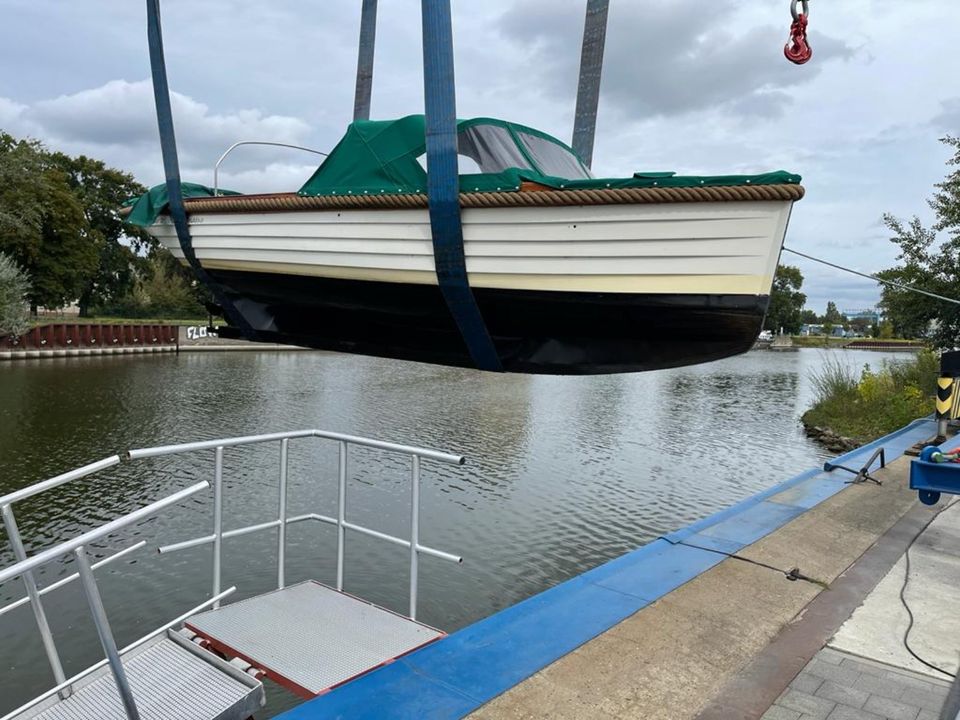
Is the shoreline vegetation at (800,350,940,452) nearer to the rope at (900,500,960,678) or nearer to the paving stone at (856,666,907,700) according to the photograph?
the rope at (900,500,960,678)

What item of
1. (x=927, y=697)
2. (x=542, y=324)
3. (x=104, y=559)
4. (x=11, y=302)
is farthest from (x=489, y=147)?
(x=11, y=302)

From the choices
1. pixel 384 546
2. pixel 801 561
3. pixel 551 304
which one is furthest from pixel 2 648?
pixel 801 561

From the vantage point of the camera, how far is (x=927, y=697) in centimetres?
330

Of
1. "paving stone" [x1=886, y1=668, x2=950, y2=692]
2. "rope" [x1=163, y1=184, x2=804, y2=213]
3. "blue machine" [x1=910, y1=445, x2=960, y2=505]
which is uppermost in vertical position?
"rope" [x1=163, y1=184, x2=804, y2=213]

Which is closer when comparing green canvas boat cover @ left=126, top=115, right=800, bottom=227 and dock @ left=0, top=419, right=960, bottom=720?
dock @ left=0, top=419, right=960, bottom=720

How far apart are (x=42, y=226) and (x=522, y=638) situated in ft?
146

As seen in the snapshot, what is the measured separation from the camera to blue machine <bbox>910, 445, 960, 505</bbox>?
18.2ft

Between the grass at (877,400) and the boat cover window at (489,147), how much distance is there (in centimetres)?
1505

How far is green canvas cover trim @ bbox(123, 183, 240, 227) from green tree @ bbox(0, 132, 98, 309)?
34197 millimetres

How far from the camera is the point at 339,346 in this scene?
419cm

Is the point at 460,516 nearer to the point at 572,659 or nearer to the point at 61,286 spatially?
the point at 572,659

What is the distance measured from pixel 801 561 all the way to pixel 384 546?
5.41 meters

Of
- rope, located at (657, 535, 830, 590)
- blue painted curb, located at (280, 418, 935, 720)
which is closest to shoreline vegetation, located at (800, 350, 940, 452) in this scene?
blue painted curb, located at (280, 418, 935, 720)

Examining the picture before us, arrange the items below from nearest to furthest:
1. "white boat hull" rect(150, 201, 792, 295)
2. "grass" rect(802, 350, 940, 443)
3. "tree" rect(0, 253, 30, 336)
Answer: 1. "white boat hull" rect(150, 201, 792, 295)
2. "grass" rect(802, 350, 940, 443)
3. "tree" rect(0, 253, 30, 336)
